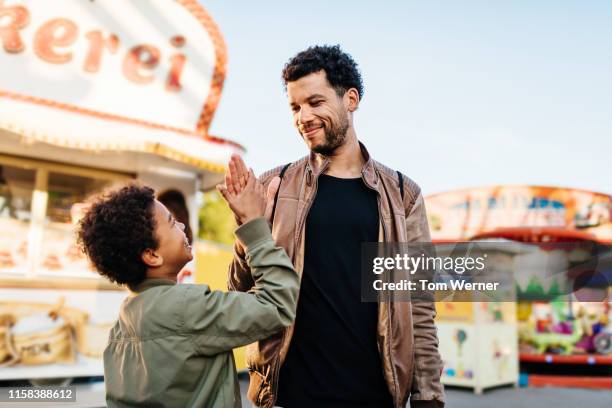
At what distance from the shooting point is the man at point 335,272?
1926 millimetres

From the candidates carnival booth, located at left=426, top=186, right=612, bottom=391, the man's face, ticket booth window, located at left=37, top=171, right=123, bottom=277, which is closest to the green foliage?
carnival booth, located at left=426, top=186, right=612, bottom=391

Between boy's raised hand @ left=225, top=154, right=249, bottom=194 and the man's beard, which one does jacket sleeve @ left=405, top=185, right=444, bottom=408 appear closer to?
the man's beard

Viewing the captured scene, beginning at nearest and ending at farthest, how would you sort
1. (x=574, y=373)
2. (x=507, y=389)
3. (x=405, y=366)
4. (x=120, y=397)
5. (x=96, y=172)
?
(x=120, y=397)
(x=405, y=366)
(x=96, y=172)
(x=507, y=389)
(x=574, y=373)

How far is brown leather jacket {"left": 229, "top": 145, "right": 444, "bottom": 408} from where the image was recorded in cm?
193

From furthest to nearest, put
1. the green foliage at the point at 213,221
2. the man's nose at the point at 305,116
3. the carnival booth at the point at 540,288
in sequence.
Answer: the green foliage at the point at 213,221 < the carnival booth at the point at 540,288 < the man's nose at the point at 305,116

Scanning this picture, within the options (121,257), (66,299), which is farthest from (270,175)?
(66,299)

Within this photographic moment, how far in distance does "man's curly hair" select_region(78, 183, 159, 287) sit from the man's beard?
2.24 feet

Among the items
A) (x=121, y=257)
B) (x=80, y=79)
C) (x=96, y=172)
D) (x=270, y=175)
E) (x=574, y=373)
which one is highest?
(x=80, y=79)

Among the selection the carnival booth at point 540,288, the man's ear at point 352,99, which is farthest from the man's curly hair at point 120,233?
the carnival booth at point 540,288

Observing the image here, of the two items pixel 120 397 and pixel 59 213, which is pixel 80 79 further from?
pixel 120 397

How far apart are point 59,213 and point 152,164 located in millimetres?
1125

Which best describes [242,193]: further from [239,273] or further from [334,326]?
[334,326]

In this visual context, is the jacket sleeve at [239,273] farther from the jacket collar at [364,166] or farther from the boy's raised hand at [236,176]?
the jacket collar at [364,166]

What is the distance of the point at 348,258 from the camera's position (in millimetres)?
2016
